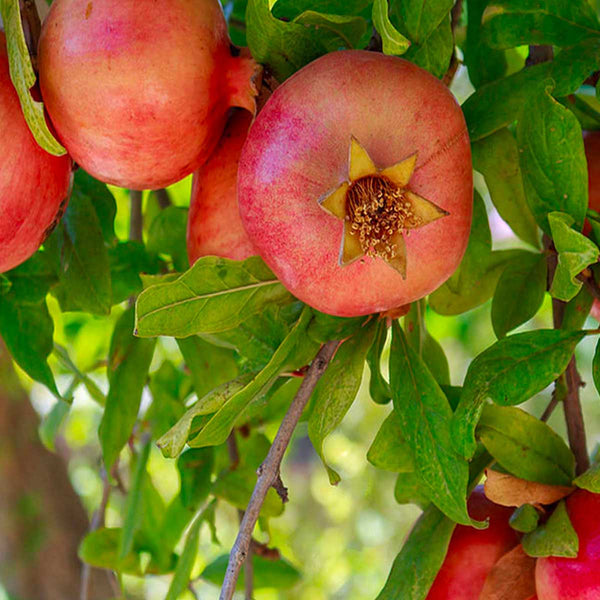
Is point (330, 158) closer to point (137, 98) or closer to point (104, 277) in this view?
point (137, 98)

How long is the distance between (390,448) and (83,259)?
357mm

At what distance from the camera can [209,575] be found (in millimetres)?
1213

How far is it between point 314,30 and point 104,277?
13.1 inches

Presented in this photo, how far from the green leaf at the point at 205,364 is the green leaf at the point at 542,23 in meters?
0.46

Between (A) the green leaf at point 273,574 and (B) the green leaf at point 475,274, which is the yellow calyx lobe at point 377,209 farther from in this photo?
(A) the green leaf at point 273,574

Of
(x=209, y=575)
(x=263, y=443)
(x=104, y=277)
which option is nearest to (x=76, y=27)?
(x=104, y=277)

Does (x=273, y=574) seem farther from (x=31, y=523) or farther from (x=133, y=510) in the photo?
(x=31, y=523)

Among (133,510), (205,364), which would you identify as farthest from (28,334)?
(133,510)

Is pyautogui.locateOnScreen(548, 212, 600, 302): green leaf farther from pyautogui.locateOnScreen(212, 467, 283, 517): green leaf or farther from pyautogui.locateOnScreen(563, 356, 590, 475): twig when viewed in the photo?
pyautogui.locateOnScreen(212, 467, 283, 517): green leaf

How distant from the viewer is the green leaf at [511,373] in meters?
0.67

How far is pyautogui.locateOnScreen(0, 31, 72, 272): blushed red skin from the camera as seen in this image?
26.9 inches

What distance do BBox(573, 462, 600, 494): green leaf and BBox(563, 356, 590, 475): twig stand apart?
73 mm

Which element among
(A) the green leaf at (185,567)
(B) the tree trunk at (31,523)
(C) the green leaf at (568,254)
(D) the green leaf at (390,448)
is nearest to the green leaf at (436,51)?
(C) the green leaf at (568,254)

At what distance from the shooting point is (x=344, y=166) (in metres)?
0.61
